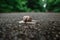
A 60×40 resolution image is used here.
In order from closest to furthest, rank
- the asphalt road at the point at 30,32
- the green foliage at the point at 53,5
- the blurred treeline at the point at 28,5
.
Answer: the asphalt road at the point at 30,32
the blurred treeline at the point at 28,5
the green foliage at the point at 53,5

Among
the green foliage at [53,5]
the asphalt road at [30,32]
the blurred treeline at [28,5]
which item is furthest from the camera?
the green foliage at [53,5]

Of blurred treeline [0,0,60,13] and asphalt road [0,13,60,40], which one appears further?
blurred treeline [0,0,60,13]

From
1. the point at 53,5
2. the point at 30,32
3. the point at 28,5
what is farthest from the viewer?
the point at 28,5

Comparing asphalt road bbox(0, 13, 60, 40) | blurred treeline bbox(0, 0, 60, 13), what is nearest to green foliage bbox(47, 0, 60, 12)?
blurred treeline bbox(0, 0, 60, 13)

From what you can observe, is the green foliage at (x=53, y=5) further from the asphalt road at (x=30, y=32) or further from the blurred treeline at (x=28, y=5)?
the asphalt road at (x=30, y=32)

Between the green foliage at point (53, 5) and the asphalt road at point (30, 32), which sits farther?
the green foliage at point (53, 5)

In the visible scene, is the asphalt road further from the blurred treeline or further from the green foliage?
the green foliage

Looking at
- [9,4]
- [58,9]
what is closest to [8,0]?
[9,4]

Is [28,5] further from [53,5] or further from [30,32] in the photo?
[30,32]

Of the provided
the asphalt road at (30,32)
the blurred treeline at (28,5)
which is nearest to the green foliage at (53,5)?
the blurred treeline at (28,5)

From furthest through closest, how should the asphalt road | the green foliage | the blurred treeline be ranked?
1. the green foliage
2. the blurred treeline
3. the asphalt road

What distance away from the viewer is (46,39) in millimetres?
2574

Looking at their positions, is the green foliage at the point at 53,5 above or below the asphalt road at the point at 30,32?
below

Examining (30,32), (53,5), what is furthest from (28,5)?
(30,32)
